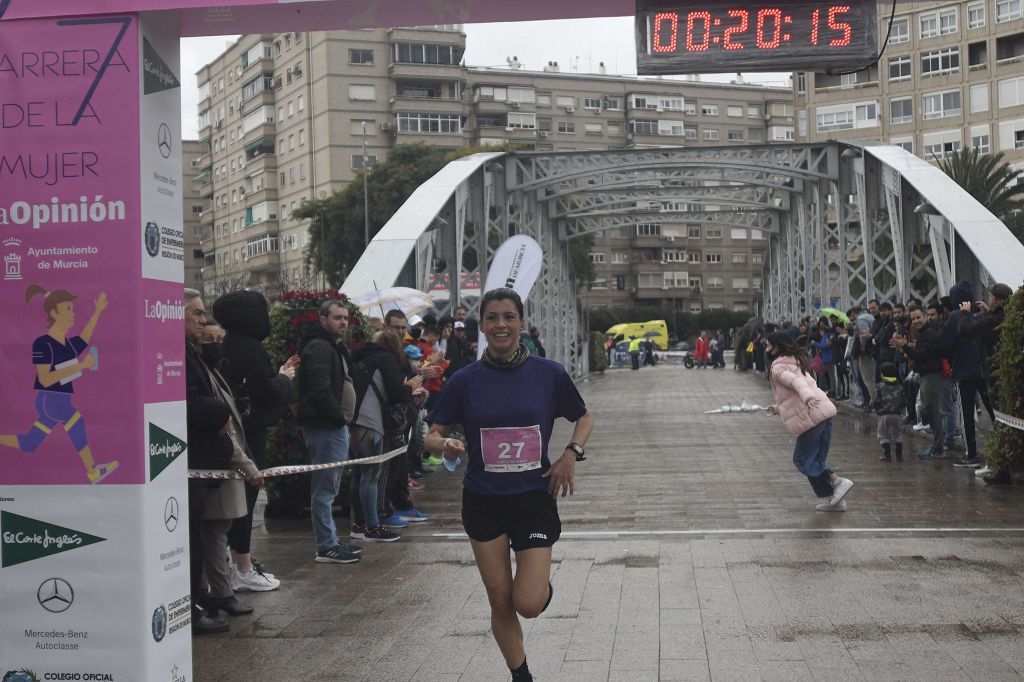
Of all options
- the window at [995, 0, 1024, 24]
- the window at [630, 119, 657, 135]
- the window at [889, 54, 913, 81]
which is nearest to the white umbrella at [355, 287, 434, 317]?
the window at [995, 0, 1024, 24]

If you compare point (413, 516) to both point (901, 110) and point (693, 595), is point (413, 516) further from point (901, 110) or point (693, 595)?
point (901, 110)

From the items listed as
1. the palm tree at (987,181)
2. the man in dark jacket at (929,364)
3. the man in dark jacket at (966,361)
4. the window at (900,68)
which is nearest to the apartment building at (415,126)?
the window at (900,68)

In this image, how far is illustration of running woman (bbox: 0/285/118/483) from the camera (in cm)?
523

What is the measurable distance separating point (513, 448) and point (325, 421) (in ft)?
12.8

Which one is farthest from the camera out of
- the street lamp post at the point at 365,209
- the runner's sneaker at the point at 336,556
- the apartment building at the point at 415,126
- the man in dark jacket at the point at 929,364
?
the apartment building at the point at 415,126

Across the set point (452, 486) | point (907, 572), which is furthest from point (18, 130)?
point (452, 486)

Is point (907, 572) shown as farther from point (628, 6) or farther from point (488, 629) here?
point (628, 6)

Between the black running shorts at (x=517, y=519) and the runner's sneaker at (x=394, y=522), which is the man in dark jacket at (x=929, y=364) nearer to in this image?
the runner's sneaker at (x=394, y=522)

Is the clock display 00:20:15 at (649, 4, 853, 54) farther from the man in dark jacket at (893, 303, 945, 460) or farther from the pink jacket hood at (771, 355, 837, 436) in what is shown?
the man in dark jacket at (893, 303, 945, 460)

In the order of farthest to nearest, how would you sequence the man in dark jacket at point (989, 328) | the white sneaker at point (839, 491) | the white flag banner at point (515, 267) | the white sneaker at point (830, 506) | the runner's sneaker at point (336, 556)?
1. the white flag banner at point (515, 267)
2. the man in dark jacket at point (989, 328)
3. the white sneaker at point (830, 506)
4. the white sneaker at point (839, 491)
5. the runner's sneaker at point (336, 556)

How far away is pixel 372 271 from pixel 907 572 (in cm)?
1070

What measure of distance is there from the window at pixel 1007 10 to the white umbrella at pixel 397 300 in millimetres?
65471

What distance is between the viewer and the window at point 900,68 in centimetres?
7788

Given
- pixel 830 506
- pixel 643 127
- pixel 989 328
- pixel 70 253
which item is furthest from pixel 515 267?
pixel 643 127
